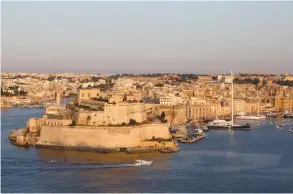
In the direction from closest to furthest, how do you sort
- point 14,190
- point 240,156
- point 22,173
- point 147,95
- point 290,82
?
point 14,190 < point 22,173 < point 240,156 < point 147,95 < point 290,82

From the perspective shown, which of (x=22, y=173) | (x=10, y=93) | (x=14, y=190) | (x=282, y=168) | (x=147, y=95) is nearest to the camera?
(x=14, y=190)

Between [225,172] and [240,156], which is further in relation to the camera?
[240,156]

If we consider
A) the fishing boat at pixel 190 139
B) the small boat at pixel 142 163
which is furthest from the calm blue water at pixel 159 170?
the fishing boat at pixel 190 139

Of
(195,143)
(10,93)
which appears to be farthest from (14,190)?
(10,93)

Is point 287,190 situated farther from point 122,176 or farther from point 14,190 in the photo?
point 14,190

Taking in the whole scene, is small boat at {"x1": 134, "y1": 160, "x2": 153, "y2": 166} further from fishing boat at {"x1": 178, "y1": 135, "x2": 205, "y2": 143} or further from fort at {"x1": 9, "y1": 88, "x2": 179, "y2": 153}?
fishing boat at {"x1": 178, "y1": 135, "x2": 205, "y2": 143}

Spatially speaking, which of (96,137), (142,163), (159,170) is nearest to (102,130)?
(96,137)
